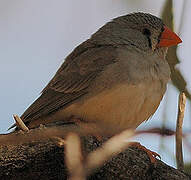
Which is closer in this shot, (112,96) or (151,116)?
(112,96)

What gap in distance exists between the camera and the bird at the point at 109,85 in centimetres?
357

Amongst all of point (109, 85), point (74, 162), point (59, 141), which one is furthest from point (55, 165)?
point (74, 162)

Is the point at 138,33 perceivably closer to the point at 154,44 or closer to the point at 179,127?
the point at 154,44

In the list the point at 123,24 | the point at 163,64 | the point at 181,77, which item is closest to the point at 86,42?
the point at 123,24

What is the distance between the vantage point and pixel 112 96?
3539mm

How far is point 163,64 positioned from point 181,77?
2.40ft

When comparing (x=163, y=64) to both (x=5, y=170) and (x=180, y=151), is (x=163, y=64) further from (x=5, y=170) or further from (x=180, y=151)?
(x=5, y=170)

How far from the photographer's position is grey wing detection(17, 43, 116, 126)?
12.4 ft

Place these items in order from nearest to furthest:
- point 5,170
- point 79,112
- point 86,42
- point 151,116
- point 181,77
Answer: point 5,170 < point 181,77 < point 79,112 < point 151,116 < point 86,42

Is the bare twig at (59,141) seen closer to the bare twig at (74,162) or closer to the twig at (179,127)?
the twig at (179,127)

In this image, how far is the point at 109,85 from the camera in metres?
3.62

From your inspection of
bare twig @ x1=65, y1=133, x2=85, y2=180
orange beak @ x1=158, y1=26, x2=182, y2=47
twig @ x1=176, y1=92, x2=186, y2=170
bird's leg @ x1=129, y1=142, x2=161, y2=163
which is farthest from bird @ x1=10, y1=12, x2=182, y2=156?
bare twig @ x1=65, y1=133, x2=85, y2=180

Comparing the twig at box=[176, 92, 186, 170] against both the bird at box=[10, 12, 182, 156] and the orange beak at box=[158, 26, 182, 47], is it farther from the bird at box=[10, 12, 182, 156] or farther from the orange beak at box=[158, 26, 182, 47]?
the orange beak at box=[158, 26, 182, 47]

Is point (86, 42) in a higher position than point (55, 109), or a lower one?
higher
